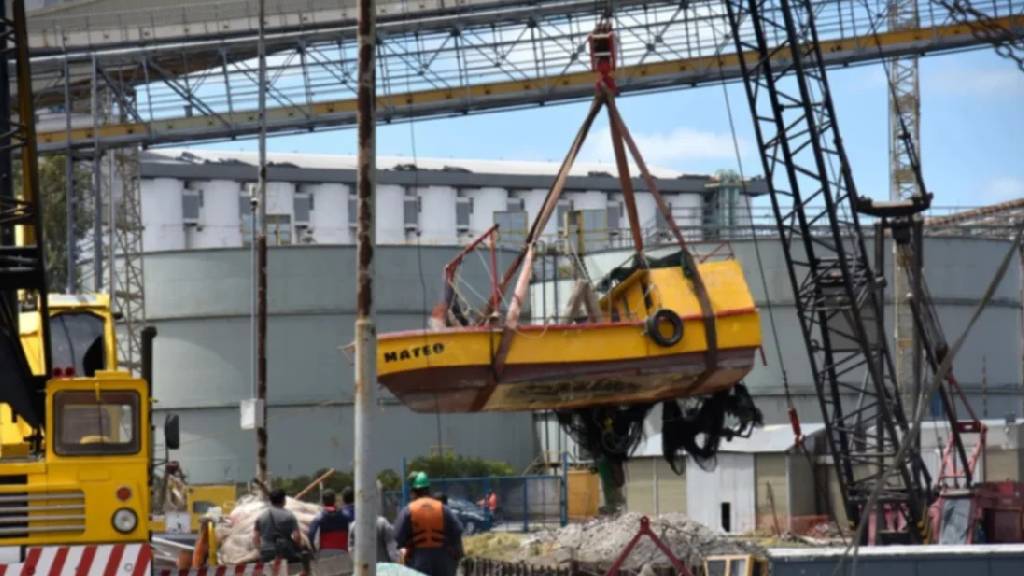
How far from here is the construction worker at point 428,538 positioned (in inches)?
685

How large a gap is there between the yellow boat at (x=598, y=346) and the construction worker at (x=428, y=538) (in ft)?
23.3

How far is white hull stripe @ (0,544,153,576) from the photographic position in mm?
14922

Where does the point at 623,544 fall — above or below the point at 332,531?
below

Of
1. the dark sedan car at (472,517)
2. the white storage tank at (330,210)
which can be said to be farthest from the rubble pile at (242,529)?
the white storage tank at (330,210)

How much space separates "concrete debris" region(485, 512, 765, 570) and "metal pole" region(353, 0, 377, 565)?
854 cm

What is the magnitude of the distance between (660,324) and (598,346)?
918mm

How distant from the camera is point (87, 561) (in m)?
15.1

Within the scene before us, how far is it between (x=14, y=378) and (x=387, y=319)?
4900cm

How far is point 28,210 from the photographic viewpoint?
18125mm

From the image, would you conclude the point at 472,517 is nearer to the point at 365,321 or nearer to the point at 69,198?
the point at 69,198

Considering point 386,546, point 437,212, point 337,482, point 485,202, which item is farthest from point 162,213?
point 386,546

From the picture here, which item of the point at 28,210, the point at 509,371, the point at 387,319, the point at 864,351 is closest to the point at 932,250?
the point at 387,319

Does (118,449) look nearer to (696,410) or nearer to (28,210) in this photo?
(28,210)

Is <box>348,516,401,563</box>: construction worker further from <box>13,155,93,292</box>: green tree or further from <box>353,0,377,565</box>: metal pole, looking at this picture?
<box>13,155,93,292</box>: green tree
